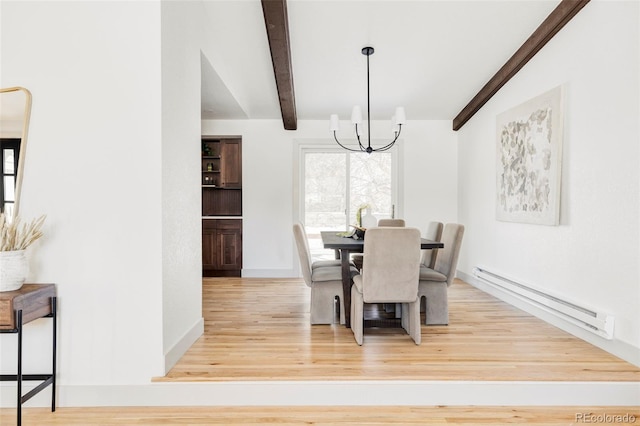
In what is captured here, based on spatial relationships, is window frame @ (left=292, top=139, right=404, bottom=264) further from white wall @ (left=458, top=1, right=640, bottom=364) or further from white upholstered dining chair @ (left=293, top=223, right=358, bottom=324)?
white upholstered dining chair @ (left=293, top=223, right=358, bottom=324)

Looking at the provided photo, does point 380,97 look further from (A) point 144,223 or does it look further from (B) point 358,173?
(A) point 144,223

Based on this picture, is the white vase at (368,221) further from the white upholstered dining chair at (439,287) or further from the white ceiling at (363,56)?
the white ceiling at (363,56)

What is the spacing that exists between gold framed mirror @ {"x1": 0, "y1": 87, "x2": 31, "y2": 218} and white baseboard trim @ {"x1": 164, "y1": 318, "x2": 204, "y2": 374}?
124 centimetres

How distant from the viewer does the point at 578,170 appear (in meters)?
2.96

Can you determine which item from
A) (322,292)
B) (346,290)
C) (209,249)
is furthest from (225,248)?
(346,290)

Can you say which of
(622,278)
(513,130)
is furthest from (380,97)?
(622,278)

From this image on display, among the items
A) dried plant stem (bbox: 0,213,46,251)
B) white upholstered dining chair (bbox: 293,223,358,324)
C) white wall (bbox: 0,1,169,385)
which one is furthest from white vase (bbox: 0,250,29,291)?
white upholstered dining chair (bbox: 293,223,358,324)

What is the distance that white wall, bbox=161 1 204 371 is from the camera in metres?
2.29

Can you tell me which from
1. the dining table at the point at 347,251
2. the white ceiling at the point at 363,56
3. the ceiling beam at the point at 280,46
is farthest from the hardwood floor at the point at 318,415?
the ceiling beam at the point at 280,46

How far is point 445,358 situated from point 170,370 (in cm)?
180

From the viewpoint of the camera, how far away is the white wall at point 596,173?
247 cm

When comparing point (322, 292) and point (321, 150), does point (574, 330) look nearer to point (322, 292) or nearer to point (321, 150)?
point (322, 292)

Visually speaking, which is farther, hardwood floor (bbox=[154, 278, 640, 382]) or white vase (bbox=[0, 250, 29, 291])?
hardwood floor (bbox=[154, 278, 640, 382])

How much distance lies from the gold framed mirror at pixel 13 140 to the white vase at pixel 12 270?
32cm
